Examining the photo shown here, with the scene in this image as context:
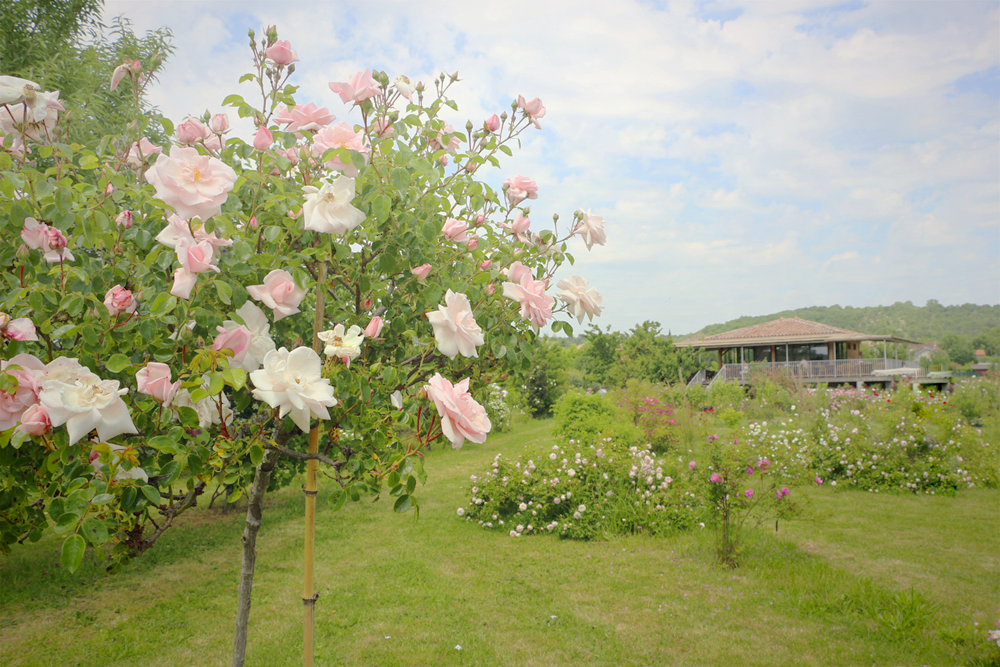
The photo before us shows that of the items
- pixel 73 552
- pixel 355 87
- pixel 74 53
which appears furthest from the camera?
pixel 74 53

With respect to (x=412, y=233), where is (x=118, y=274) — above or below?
below

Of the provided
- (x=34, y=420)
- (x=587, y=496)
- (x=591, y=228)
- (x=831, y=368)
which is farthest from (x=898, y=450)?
(x=831, y=368)

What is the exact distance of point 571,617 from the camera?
438 centimetres

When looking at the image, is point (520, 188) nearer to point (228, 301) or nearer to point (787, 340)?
point (228, 301)

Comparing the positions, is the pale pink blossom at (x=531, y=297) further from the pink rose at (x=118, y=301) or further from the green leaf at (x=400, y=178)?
the pink rose at (x=118, y=301)

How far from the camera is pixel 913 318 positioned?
245ft

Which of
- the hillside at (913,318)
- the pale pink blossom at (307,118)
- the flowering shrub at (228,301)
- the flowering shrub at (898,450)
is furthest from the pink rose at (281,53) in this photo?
the hillside at (913,318)

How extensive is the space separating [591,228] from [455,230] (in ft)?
1.83

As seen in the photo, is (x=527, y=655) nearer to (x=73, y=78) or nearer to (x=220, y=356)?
(x=220, y=356)

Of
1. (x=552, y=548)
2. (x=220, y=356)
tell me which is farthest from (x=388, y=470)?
(x=552, y=548)

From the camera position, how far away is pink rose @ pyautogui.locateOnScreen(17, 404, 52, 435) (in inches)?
48.6

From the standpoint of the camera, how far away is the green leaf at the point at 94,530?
3.85 feet

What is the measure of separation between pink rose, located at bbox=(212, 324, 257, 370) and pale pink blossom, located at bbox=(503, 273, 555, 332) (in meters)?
0.77

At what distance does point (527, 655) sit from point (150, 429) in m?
3.25
